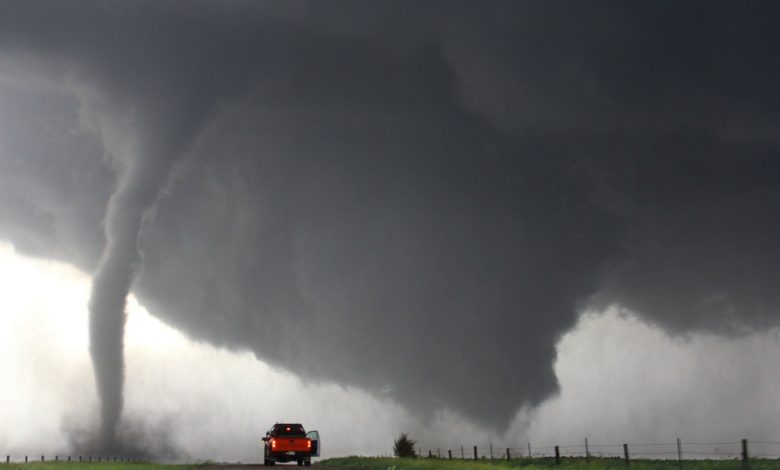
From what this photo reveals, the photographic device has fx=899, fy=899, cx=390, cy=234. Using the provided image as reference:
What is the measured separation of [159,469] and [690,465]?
112 ft

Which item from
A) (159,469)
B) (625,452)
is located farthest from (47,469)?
(625,452)


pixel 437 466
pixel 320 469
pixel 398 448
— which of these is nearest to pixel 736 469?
pixel 437 466

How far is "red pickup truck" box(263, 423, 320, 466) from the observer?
67.9 meters

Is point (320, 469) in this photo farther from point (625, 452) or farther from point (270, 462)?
point (625, 452)

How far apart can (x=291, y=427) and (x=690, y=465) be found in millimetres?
29820

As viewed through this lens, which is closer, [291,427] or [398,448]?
[291,427]

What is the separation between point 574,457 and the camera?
75.7 m

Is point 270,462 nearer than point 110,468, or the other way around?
point 110,468

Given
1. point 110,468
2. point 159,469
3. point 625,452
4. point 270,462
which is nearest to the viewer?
point 625,452

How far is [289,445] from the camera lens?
6788 cm

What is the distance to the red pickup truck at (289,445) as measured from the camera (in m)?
67.9

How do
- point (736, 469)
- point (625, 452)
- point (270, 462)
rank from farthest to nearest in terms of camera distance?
point (270, 462)
point (625, 452)
point (736, 469)

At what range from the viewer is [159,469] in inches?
2275

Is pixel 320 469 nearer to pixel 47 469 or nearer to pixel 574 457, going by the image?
pixel 47 469
